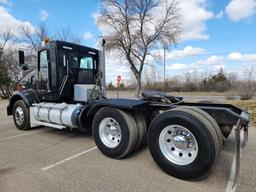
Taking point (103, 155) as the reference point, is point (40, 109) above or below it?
above

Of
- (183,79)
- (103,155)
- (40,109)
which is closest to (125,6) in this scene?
(40,109)

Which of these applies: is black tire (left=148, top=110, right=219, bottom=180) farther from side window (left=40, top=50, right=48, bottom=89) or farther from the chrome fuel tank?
side window (left=40, top=50, right=48, bottom=89)

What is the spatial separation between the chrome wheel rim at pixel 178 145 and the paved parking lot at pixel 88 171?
1.11 feet

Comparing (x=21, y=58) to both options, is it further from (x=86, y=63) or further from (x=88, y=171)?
(x=88, y=171)

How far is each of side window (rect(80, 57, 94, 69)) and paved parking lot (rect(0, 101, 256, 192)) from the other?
2490 millimetres

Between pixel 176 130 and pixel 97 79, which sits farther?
pixel 97 79

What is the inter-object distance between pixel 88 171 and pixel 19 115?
458 cm

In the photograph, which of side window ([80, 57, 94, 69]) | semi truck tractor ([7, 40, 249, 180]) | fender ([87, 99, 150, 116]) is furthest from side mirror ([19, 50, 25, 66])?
fender ([87, 99, 150, 116])

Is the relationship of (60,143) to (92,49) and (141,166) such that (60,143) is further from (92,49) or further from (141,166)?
(92,49)

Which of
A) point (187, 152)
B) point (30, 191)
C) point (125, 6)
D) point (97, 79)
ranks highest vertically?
point (125, 6)

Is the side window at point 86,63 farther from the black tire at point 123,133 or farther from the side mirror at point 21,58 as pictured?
the black tire at point 123,133

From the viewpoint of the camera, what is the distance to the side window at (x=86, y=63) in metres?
7.16

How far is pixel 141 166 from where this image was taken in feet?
13.9

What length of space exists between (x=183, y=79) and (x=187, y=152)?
174 feet
